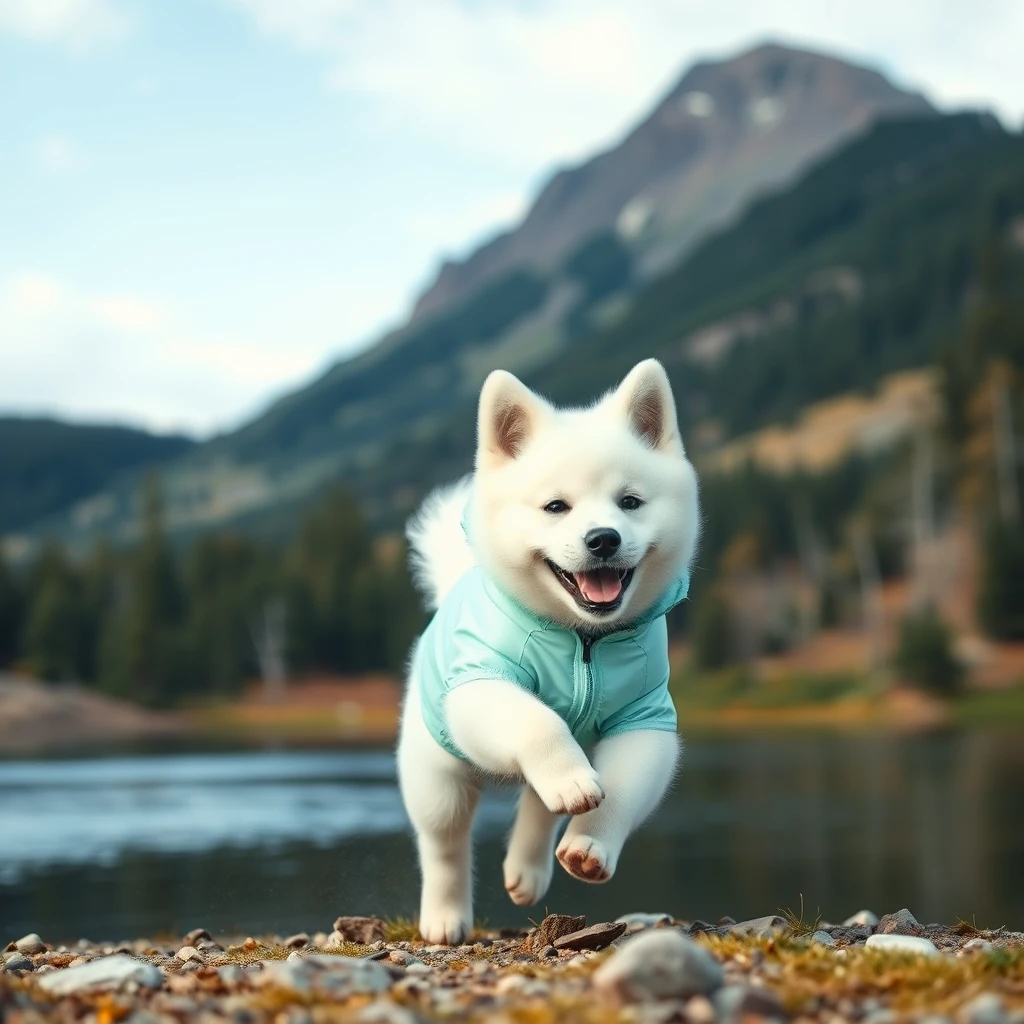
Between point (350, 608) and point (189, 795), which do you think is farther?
point (350, 608)

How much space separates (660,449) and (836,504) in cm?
10238

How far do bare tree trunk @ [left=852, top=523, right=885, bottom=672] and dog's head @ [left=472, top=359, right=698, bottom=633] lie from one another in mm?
69841

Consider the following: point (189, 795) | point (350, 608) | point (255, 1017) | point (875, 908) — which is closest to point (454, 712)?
point (255, 1017)

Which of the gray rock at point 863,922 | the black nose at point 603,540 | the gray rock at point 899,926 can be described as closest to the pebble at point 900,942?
the gray rock at point 899,926

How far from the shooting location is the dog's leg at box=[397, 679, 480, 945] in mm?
7434

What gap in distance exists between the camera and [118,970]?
17.4 ft

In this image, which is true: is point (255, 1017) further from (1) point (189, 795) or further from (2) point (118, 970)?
(1) point (189, 795)

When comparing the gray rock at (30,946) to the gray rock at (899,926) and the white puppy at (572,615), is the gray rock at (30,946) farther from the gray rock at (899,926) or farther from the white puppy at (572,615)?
the gray rock at (899,926)

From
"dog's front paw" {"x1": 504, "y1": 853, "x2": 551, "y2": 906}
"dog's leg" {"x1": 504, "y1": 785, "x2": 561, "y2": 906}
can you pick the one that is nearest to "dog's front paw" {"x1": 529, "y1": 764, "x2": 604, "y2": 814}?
"dog's leg" {"x1": 504, "y1": 785, "x2": 561, "y2": 906}

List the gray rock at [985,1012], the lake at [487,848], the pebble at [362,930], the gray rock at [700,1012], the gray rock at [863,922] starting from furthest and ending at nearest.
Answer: the lake at [487,848] → the pebble at [362,930] → the gray rock at [863,922] → the gray rock at [700,1012] → the gray rock at [985,1012]

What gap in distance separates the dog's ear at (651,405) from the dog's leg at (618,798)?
4.46ft

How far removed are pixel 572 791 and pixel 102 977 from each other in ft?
6.30

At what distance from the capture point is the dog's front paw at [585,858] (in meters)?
5.92

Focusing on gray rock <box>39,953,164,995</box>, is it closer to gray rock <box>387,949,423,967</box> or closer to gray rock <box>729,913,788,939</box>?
gray rock <box>387,949,423,967</box>
